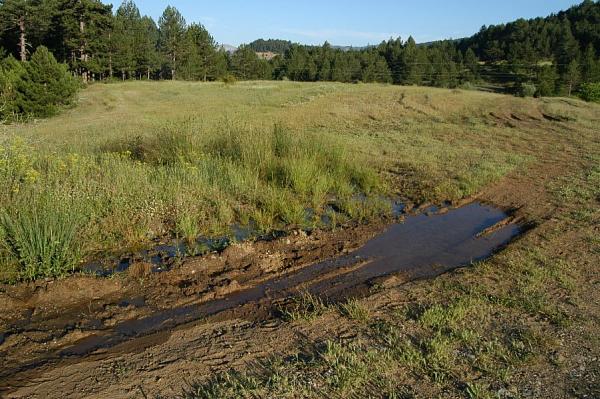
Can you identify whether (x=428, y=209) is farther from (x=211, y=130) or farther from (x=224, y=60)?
(x=224, y=60)

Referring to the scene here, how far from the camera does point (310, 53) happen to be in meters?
74.7

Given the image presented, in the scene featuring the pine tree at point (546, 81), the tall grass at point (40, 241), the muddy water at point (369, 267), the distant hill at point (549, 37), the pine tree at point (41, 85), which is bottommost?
the muddy water at point (369, 267)

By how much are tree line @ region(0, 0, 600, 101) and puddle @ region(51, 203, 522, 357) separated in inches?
1341

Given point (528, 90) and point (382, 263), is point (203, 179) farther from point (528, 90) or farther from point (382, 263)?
point (528, 90)

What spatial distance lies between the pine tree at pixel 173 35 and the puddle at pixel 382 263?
2121 inches

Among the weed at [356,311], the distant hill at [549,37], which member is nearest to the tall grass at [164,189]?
the weed at [356,311]

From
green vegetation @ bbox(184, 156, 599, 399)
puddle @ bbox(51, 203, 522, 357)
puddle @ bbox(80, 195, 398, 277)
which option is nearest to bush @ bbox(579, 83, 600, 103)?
puddle @ bbox(51, 203, 522, 357)

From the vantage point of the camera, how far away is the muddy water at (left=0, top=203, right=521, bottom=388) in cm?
399

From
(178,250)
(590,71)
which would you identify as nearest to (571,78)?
(590,71)

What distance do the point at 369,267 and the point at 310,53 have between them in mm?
73630

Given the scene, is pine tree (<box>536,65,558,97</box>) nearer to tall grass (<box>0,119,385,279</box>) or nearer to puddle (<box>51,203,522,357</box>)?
tall grass (<box>0,119,385,279</box>)

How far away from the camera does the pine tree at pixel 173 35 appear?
5484cm

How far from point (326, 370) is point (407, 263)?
2.60 metres

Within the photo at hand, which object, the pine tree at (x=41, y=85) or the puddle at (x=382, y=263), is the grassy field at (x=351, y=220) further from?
the pine tree at (x=41, y=85)
